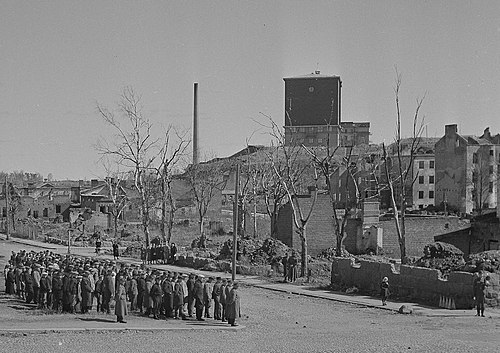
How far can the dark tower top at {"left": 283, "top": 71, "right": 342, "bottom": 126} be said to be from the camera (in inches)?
4738

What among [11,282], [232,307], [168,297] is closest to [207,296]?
[168,297]

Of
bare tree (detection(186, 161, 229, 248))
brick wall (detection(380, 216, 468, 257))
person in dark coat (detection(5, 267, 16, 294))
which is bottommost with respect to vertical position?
person in dark coat (detection(5, 267, 16, 294))

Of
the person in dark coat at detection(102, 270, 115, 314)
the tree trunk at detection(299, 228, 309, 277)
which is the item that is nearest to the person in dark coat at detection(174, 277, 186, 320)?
the person in dark coat at detection(102, 270, 115, 314)

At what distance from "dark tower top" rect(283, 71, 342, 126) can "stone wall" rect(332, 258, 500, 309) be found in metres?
88.4

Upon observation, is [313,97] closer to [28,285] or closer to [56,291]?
[28,285]

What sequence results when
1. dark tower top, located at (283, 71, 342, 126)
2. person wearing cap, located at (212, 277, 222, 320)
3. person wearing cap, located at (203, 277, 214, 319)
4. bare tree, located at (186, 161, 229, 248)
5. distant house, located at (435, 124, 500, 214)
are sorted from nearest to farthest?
person wearing cap, located at (212, 277, 222, 320) → person wearing cap, located at (203, 277, 214, 319) → bare tree, located at (186, 161, 229, 248) → distant house, located at (435, 124, 500, 214) → dark tower top, located at (283, 71, 342, 126)

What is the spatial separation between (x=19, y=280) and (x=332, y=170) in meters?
53.1

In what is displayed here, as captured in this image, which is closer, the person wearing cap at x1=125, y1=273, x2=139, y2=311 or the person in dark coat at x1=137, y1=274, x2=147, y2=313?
the person in dark coat at x1=137, y1=274, x2=147, y2=313

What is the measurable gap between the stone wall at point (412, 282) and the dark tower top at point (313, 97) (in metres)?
88.4

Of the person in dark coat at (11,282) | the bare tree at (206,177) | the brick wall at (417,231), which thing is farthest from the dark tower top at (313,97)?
the person in dark coat at (11,282)

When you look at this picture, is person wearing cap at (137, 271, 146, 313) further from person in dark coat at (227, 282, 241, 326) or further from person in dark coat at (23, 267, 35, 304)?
person in dark coat at (23, 267, 35, 304)

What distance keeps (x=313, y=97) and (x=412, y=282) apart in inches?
3760

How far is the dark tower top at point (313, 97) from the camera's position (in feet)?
395

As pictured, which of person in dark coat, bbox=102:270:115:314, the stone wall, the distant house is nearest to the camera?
person in dark coat, bbox=102:270:115:314
